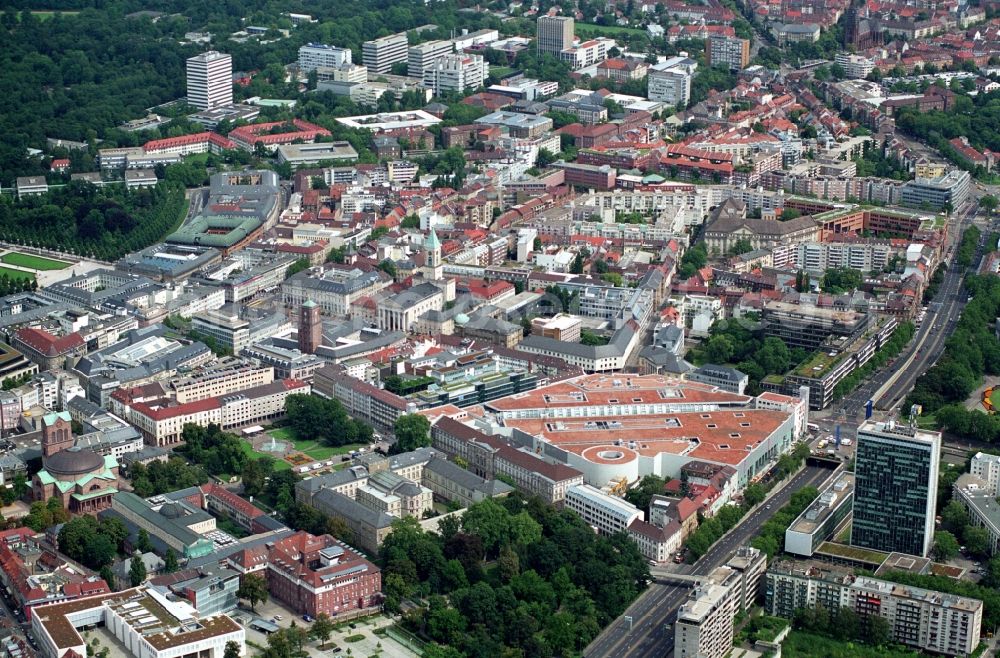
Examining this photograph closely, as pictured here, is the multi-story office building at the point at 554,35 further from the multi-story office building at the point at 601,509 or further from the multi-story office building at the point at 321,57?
the multi-story office building at the point at 601,509

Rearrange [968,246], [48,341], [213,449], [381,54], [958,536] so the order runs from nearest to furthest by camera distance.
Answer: [958,536] → [213,449] → [48,341] → [968,246] → [381,54]

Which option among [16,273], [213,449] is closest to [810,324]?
[213,449]

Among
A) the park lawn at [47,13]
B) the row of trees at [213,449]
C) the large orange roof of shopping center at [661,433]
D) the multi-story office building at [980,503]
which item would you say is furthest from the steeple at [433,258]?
the park lawn at [47,13]

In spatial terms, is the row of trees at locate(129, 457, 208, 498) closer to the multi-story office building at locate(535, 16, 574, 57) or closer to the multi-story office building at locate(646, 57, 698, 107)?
the multi-story office building at locate(646, 57, 698, 107)

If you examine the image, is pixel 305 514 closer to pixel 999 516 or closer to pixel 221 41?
pixel 999 516

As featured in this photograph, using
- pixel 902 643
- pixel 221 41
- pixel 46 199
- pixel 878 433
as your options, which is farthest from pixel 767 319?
pixel 221 41

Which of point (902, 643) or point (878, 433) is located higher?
point (878, 433)

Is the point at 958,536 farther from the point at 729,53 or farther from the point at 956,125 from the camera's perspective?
the point at 729,53
